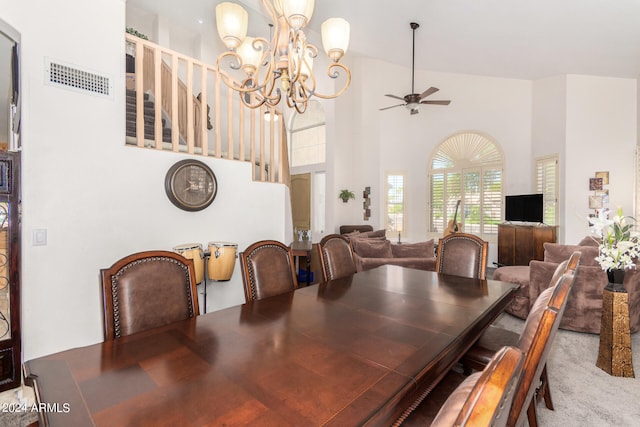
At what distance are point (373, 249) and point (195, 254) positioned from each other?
6.83ft

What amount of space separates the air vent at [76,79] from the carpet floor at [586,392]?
3829 millimetres

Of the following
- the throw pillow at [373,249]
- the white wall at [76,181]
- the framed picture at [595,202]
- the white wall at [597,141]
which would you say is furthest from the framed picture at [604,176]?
the white wall at [76,181]

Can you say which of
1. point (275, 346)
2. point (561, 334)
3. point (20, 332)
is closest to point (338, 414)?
point (275, 346)

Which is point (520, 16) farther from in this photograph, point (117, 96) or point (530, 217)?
point (117, 96)

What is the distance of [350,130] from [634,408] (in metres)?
6.57

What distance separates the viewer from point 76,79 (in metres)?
2.30

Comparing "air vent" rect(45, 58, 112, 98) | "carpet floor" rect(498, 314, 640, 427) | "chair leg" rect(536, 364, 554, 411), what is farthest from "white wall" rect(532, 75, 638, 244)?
"air vent" rect(45, 58, 112, 98)

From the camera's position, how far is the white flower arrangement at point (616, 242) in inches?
87.4

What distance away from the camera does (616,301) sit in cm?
231

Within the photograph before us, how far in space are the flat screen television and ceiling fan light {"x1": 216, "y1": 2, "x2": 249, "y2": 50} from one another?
5.80m

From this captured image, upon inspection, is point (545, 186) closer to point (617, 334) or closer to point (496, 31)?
point (496, 31)

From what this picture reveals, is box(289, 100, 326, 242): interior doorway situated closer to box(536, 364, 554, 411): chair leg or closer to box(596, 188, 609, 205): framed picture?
box(596, 188, 609, 205): framed picture

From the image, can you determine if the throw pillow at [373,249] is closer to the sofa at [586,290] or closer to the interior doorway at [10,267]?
the sofa at [586,290]

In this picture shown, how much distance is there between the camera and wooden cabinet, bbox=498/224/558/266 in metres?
5.32
